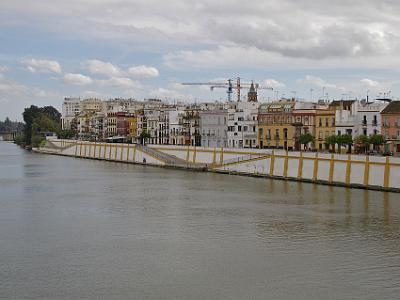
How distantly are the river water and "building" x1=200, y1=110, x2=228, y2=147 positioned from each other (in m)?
27.3

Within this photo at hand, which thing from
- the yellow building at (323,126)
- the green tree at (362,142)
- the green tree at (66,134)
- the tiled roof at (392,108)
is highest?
the tiled roof at (392,108)

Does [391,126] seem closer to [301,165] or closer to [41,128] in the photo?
[301,165]

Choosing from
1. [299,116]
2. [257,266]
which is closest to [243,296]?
[257,266]

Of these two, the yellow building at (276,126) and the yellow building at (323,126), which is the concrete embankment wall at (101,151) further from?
the yellow building at (323,126)

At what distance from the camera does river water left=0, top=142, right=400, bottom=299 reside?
15.4 m

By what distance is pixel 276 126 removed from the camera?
180ft

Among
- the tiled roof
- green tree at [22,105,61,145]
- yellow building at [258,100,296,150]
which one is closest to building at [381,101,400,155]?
the tiled roof

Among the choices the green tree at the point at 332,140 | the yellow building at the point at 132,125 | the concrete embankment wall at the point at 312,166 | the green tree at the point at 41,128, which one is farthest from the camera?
the green tree at the point at 41,128

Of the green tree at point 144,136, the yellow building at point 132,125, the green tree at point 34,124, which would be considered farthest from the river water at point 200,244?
the green tree at point 34,124

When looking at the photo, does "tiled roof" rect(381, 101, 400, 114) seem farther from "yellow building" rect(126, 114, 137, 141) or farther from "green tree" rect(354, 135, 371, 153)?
"yellow building" rect(126, 114, 137, 141)

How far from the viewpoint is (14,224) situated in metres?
23.6

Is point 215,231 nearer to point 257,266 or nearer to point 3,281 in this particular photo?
point 257,266

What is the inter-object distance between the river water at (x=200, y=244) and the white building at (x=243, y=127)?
2323cm

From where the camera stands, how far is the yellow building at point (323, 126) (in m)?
49.8
